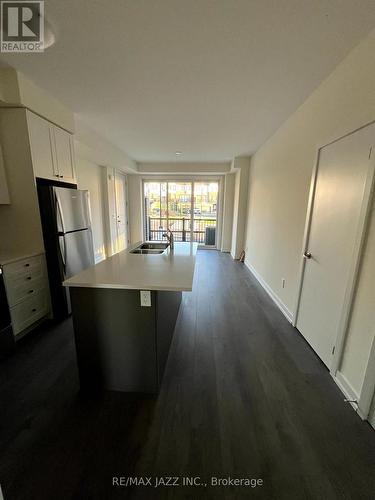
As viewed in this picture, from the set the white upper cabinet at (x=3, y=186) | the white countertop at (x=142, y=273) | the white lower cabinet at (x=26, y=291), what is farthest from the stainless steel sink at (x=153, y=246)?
the white upper cabinet at (x=3, y=186)

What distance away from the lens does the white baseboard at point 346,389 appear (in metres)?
1.49

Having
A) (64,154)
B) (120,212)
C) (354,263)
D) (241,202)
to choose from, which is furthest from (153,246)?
(120,212)

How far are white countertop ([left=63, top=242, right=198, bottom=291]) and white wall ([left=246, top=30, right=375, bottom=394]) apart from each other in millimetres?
1344

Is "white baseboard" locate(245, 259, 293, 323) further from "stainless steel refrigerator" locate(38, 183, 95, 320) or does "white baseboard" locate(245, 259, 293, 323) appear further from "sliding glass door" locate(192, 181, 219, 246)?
"stainless steel refrigerator" locate(38, 183, 95, 320)

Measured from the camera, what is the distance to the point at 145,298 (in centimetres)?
146

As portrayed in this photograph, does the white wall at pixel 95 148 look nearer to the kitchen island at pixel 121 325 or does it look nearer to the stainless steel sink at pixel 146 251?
the stainless steel sink at pixel 146 251

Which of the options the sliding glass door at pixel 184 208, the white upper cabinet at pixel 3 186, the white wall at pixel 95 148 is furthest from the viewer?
the sliding glass door at pixel 184 208

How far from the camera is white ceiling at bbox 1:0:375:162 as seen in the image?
1330 millimetres

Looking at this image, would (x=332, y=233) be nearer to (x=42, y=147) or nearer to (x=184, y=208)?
(x=42, y=147)

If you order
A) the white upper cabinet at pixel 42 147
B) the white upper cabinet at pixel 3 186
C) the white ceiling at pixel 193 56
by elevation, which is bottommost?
the white upper cabinet at pixel 3 186

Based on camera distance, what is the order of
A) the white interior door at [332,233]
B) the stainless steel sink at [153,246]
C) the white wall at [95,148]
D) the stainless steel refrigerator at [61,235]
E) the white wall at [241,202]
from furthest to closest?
the white wall at [241,202]
the white wall at [95,148]
the stainless steel sink at [153,246]
the stainless steel refrigerator at [61,235]
the white interior door at [332,233]

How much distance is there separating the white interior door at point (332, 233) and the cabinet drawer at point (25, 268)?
312 centimetres

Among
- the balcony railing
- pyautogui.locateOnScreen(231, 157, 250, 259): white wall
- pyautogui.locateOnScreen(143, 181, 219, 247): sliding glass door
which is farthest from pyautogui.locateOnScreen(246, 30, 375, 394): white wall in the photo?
the balcony railing

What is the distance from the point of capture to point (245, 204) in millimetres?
5289
